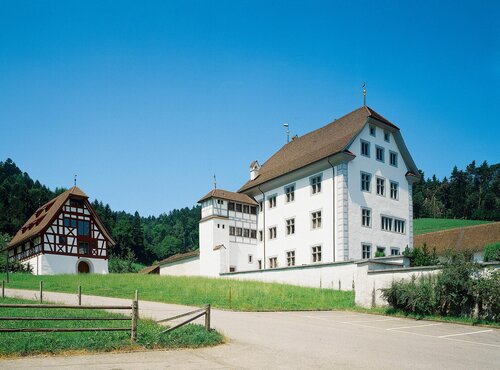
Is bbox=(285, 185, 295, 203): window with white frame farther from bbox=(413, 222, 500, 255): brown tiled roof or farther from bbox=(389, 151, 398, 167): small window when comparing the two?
bbox=(413, 222, 500, 255): brown tiled roof

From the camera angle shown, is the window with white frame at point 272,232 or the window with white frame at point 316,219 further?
the window with white frame at point 272,232

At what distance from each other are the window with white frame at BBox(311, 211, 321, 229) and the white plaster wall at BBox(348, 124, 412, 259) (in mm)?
3005

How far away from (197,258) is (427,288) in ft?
110

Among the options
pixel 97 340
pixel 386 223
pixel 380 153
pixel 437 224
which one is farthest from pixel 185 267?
pixel 437 224

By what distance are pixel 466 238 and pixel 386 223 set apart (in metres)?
16.2

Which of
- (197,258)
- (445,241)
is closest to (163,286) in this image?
(197,258)

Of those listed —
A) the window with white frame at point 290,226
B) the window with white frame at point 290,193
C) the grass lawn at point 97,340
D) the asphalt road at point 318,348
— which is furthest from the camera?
the window with white frame at point 290,193

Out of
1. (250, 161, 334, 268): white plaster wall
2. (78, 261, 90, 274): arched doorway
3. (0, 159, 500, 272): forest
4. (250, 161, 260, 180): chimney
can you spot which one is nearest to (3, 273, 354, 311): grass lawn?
(250, 161, 334, 268): white plaster wall

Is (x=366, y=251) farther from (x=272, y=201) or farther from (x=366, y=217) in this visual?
(x=272, y=201)

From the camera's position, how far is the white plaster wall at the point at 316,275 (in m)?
32.5

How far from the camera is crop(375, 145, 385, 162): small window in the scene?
44.1 meters

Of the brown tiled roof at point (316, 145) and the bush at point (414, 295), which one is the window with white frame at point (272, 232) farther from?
the bush at point (414, 295)

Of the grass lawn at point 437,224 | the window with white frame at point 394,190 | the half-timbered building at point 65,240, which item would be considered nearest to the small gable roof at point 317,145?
the window with white frame at point 394,190

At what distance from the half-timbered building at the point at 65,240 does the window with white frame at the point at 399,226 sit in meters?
35.7
